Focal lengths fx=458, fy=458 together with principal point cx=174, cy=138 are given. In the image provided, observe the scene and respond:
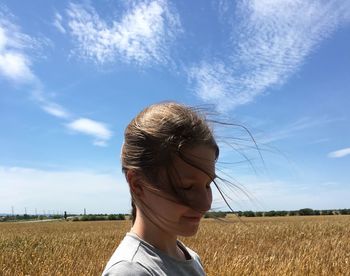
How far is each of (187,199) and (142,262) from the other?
0.20m

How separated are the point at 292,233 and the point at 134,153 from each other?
1372cm

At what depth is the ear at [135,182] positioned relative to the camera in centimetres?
125

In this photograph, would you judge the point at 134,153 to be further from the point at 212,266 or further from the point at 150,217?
the point at 212,266

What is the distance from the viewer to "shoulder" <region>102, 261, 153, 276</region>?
1.10m

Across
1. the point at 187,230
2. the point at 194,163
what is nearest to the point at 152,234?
the point at 187,230

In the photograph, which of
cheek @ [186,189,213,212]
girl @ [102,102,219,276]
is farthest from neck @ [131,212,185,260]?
cheek @ [186,189,213,212]

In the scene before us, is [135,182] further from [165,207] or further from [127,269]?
[127,269]

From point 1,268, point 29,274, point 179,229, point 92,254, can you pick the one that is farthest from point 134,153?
point 92,254

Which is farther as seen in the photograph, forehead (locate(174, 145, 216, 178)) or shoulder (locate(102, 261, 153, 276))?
forehead (locate(174, 145, 216, 178))

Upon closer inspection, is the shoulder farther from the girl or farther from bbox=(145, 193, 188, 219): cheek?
bbox=(145, 193, 188, 219): cheek

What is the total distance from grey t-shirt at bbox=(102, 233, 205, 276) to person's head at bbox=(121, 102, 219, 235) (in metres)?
0.08

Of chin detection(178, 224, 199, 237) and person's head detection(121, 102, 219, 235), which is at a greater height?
person's head detection(121, 102, 219, 235)

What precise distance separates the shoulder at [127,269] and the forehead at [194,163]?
0.26 metres

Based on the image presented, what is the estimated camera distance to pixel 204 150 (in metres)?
1.27
